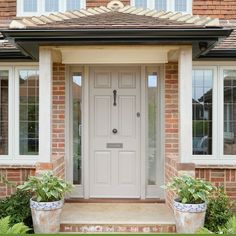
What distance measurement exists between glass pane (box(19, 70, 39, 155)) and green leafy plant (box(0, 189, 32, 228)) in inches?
56.3

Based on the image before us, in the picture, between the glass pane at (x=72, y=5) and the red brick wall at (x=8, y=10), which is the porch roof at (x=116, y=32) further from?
the red brick wall at (x=8, y=10)

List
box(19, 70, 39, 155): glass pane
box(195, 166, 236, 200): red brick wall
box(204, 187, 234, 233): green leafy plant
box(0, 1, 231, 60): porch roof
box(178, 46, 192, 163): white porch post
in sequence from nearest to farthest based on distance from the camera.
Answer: box(0, 1, 231, 60): porch roof → box(204, 187, 234, 233): green leafy plant → box(178, 46, 192, 163): white porch post → box(195, 166, 236, 200): red brick wall → box(19, 70, 39, 155): glass pane

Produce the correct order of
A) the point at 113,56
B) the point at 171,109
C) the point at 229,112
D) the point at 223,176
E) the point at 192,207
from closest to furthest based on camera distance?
the point at 192,207 < the point at 113,56 < the point at 223,176 < the point at 171,109 < the point at 229,112

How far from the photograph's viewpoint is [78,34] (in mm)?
5555

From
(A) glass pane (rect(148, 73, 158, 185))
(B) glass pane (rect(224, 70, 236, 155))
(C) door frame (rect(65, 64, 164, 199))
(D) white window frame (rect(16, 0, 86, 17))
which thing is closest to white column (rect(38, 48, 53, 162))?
(C) door frame (rect(65, 64, 164, 199))

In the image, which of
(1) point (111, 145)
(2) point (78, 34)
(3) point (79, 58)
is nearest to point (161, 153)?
(1) point (111, 145)

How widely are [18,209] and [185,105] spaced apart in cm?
314

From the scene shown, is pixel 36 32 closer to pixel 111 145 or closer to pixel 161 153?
pixel 111 145

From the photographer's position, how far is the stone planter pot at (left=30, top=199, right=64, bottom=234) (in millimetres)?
5320

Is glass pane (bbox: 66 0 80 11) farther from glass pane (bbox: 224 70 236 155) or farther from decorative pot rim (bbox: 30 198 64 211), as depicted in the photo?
decorative pot rim (bbox: 30 198 64 211)

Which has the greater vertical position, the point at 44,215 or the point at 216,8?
the point at 216,8

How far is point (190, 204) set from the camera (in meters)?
5.27

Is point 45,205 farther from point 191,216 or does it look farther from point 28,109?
point 28,109

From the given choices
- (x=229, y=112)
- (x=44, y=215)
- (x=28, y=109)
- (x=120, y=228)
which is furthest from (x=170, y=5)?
(x=44, y=215)
